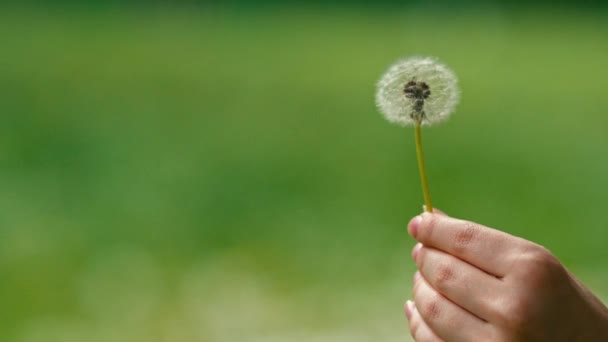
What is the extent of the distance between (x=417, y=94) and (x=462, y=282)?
18 cm

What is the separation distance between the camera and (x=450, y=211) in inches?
81.2

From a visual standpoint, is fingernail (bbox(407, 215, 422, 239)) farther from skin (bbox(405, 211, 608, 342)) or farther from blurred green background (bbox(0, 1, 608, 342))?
blurred green background (bbox(0, 1, 608, 342))

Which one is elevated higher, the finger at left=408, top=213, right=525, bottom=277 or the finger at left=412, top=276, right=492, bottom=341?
the finger at left=408, top=213, right=525, bottom=277

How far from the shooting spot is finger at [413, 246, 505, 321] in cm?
54

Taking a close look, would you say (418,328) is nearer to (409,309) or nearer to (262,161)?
(409,309)

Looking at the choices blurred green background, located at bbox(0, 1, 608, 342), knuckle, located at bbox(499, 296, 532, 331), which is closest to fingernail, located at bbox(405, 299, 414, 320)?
knuckle, located at bbox(499, 296, 532, 331)

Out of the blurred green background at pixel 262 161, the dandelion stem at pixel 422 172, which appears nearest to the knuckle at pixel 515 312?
the dandelion stem at pixel 422 172

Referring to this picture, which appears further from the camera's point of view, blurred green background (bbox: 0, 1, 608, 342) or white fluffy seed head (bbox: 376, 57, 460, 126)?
blurred green background (bbox: 0, 1, 608, 342)

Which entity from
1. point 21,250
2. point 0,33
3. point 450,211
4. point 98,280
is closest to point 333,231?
point 450,211

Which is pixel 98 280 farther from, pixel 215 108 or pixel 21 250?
pixel 215 108

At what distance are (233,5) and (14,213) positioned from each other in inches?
36.3

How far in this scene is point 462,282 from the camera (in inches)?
22.1

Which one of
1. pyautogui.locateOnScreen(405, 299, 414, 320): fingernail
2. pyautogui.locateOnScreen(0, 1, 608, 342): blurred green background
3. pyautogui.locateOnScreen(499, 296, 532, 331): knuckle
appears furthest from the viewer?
pyautogui.locateOnScreen(0, 1, 608, 342): blurred green background

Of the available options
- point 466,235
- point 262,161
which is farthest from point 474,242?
point 262,161
